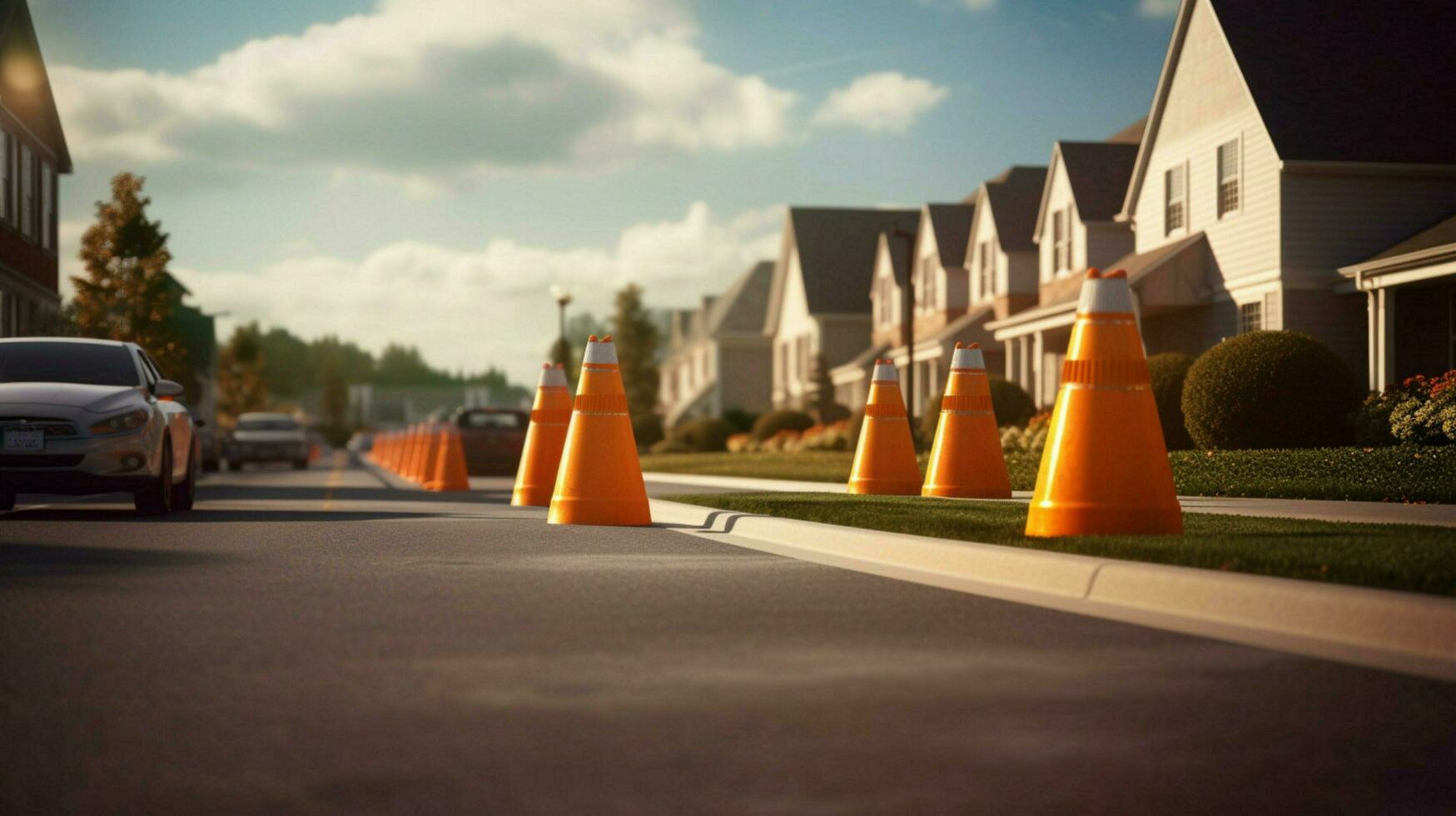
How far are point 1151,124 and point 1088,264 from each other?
433 centimetres

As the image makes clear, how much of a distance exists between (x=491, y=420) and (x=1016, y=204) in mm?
17106

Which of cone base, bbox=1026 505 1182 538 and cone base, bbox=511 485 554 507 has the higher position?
cone base, bbox=1026 505 1182 538

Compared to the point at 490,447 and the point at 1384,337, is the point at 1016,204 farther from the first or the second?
the point at 1384,337

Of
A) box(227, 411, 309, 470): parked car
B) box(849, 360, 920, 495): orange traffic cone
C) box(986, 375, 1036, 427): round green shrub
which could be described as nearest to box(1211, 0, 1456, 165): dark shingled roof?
box(986, 375, 1036, 427): round green shrub

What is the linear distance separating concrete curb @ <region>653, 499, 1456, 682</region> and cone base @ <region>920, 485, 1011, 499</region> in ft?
15.8

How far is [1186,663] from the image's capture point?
6688 millimetres

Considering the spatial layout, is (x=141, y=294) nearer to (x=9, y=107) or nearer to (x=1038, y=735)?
(x=9, y=107)

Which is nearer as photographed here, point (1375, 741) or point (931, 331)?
point (1375, 741)

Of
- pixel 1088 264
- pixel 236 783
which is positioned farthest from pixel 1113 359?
pixel 1088 264

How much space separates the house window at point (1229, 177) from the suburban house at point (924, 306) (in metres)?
14.1

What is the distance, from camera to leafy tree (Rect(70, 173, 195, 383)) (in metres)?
47.9

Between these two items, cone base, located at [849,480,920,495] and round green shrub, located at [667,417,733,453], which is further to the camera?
round green shrub, located at [667,417,733,453]

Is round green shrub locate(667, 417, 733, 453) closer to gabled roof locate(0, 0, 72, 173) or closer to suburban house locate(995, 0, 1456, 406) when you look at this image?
gabled roof locate(0, 0, 72, 173)

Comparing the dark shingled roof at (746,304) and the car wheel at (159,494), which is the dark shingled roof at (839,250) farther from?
the car wheel at (159,494)
